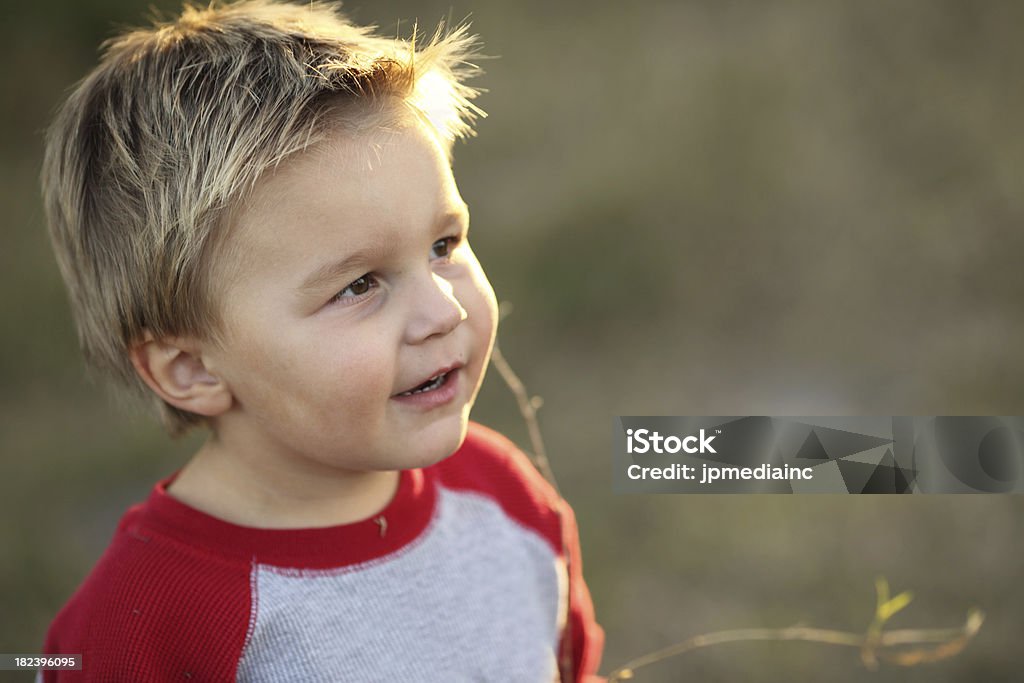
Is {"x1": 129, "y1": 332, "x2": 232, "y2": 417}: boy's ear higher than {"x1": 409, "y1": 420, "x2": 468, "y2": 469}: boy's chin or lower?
higher

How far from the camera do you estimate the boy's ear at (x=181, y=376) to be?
1325 mm

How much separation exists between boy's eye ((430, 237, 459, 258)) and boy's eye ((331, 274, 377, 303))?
0.12m

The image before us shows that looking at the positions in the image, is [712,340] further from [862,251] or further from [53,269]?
[53,269]

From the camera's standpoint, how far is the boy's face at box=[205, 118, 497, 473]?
120 cm

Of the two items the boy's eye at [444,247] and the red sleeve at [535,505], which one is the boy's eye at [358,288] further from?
the red sleeve at [535,505]

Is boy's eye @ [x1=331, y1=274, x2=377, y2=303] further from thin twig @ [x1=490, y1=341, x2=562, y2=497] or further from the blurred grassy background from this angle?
the blurred grassy background

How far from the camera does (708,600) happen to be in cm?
259

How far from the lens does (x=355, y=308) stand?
1.23m

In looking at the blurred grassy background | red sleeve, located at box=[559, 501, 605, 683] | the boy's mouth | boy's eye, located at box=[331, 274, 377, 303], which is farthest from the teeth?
the blurred grassy background

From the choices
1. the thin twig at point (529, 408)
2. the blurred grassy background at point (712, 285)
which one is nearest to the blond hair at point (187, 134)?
the thin twig at point (529, 408)

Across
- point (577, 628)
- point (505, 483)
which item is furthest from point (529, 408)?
point (577, 628)

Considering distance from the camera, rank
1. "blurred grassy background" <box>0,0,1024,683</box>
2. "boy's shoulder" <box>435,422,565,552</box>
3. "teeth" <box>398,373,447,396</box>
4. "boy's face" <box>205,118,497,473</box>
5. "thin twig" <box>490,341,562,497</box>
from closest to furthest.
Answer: "boy's face" <box>205,118,497,473</box> → "teeth" <box>398,373,447,396</box> → "thin twig" <box>490,341,562,497</box> → "boy's shoulder" <box>435,422,565,552</box> → "blurred grassy background" <box>0,0,1024,683</box>

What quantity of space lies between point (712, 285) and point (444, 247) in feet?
7.33

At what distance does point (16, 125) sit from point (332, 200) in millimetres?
2996
